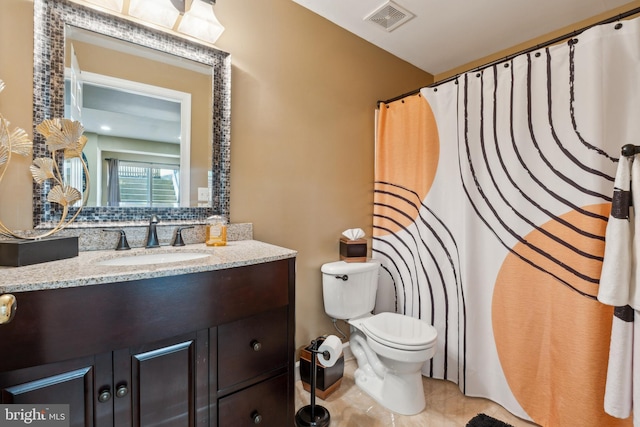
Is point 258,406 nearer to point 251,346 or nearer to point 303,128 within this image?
point 251,346

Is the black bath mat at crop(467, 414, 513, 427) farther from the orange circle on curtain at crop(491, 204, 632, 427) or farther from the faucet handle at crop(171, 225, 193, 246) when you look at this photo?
the faucet handle at crop(171, 225, 193, 246)

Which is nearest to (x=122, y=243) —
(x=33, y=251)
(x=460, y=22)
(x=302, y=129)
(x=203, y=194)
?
(x=33, y=251)

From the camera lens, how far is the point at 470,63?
8.23 feet

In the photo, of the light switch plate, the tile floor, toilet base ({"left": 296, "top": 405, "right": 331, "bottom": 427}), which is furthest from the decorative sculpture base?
the tile floor

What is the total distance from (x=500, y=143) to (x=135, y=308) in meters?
1.94

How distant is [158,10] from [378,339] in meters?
2.00

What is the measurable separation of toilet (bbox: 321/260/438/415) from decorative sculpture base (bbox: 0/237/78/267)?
133 cm

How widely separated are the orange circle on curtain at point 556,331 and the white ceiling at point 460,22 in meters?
1.37

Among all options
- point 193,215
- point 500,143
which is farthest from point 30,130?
point 500,143

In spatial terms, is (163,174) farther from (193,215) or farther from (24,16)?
(24,16)

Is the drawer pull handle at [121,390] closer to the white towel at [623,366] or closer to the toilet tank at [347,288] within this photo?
the toilet tank at [347,288]

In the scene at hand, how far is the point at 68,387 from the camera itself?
31.5 inches

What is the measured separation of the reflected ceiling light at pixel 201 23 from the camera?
1.41 m

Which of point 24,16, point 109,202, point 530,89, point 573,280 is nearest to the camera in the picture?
point 24,16
